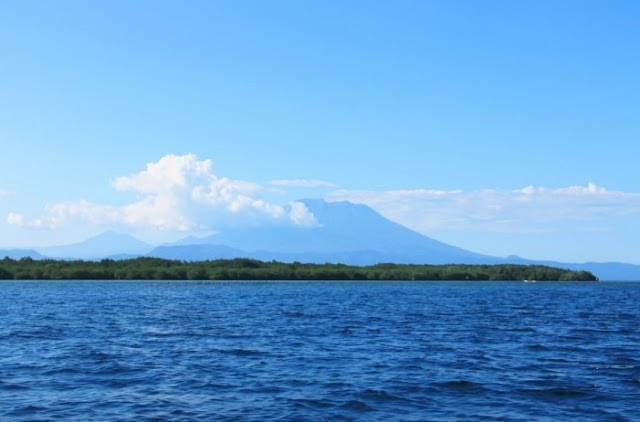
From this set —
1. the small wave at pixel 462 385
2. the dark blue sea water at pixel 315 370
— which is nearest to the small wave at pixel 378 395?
the dark blue sea water at pixel 315 370

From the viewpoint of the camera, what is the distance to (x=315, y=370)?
106 ft

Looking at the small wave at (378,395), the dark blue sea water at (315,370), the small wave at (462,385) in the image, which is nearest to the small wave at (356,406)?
the dark blue sea water at (315,370)

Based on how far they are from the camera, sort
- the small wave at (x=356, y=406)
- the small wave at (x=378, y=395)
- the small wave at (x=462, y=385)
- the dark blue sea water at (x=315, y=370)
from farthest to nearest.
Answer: the small wave at (x=462, y=385) < the small wave at (x=378, y=395) < the small wave at (x=356, y=406) < the dark blue sea water at (x=315, y=370)

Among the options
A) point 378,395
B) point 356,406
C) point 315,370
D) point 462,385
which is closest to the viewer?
point 356,406

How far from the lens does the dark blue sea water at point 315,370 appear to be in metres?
24.6

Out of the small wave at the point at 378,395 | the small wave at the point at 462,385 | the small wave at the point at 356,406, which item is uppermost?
the small wave at the point at 462,385

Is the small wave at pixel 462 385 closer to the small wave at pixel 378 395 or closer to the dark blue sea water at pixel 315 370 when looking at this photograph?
the dark blue sea water at pixel 315 370

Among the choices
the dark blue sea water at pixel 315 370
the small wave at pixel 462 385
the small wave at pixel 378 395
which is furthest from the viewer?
the small wave at pixel 462 385

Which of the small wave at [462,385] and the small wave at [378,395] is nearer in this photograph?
the small wave at [378,395]

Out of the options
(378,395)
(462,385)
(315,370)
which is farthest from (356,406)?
(315,370)

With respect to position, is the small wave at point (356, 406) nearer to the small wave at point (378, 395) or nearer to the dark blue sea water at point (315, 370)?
the dark blue sea water at point (315, 370)

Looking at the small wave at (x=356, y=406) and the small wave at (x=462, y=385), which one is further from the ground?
the small wave at (x=462, y=385)

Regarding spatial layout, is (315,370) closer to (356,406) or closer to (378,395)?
(378,395)

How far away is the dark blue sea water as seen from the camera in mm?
24594
